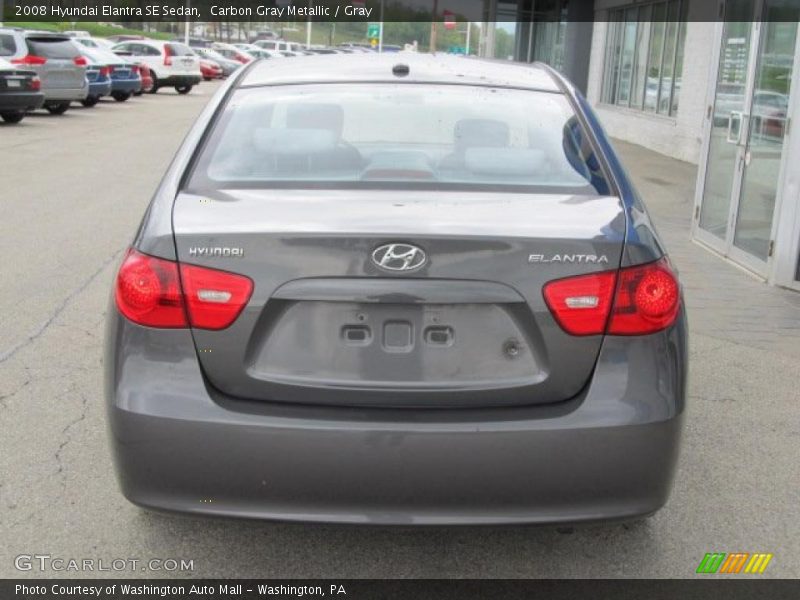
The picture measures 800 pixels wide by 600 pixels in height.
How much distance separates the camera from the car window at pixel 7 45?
2067cm

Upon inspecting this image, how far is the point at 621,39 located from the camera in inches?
856

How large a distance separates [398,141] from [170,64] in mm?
33373

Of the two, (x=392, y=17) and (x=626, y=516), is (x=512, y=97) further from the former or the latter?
(x=392, y=17)

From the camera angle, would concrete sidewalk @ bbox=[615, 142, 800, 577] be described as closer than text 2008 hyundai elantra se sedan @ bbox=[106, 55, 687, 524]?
No

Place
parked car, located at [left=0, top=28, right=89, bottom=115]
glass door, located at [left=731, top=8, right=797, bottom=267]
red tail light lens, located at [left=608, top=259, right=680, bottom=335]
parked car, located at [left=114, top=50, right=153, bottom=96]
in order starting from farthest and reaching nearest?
1. parked car, located at [left=114, top=50, right=153, bottom=96]
2. parked car, located at [left=0, top=28, right=89, bottom=115]
3. glass door, located at [left=731, top=8, right=797, bottom=267]
4. red tail light lens, located at [left=608, top=259, right=680, bottom=335]

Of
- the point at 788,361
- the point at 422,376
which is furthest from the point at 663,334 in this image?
the point at 788,361

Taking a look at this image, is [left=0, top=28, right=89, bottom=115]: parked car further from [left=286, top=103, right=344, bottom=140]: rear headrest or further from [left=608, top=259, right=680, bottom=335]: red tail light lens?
[left=608, top=259, right=680, bottom=335]: red tail light lens

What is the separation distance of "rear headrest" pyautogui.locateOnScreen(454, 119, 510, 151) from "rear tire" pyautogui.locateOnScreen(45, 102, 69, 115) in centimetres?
2077

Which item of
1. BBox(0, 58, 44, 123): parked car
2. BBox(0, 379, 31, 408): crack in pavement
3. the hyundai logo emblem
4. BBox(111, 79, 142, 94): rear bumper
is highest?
the hyundai logo emblem

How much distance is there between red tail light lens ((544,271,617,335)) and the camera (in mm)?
2869

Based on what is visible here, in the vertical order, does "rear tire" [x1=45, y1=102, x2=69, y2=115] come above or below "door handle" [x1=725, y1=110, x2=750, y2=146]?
below

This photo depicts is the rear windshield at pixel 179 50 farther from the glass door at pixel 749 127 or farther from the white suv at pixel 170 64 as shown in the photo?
the glass door at pixel 749 127

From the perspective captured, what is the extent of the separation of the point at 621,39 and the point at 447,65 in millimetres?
18584

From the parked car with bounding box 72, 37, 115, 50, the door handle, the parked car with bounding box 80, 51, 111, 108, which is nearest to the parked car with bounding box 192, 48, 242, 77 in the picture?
the parked car with bounding box 72, 37, 115, 50
